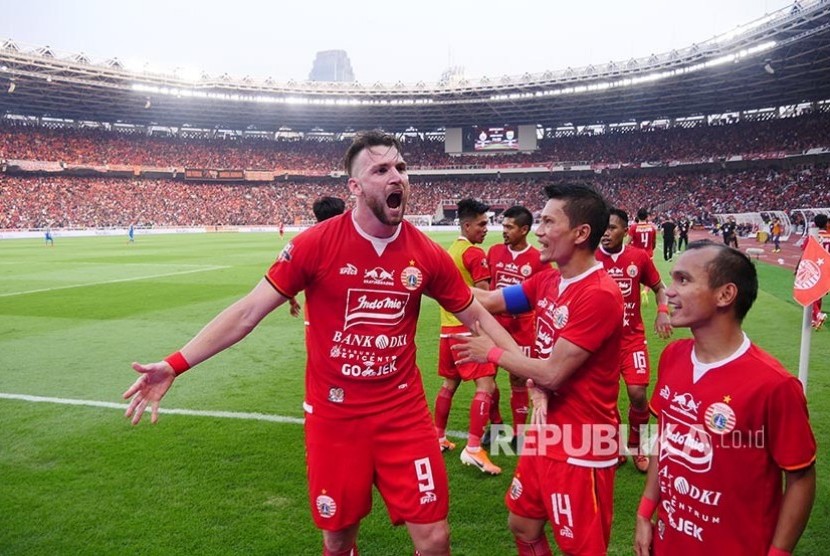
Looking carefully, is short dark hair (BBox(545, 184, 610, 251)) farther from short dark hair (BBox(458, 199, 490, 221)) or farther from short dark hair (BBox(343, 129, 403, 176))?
short dark hair (BBox(458, 199, 490, 221))

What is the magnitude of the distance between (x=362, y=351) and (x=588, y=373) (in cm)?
123

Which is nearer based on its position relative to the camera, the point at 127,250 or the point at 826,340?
the point at 826,340

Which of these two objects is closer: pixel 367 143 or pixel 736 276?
pixel 736 276

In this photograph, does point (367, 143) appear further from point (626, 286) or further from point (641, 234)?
point (641, 234)

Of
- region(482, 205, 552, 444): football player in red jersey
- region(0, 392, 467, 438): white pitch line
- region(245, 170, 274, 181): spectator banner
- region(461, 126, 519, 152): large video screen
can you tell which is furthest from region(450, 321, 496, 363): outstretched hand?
region(245, 170, 274, 181): spectator banner

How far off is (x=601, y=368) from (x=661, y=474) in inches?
25.8

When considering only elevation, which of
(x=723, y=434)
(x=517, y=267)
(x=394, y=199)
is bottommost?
(x=723, y=434)

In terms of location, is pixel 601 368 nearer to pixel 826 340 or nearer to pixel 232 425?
pixel 232 425

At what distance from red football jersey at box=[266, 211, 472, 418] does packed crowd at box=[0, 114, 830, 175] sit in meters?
59.7

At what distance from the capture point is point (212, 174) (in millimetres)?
67938

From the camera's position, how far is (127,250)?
32.4 metres

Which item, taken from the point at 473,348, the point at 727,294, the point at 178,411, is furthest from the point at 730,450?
the point at 178,411

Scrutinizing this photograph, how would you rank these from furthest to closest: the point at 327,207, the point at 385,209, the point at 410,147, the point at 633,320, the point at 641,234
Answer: the point at 410,147, the point at 641,234, the point at 327,207, the point at 633,320, the point at 385,209

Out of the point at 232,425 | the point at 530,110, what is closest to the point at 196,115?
the point at 530,110
